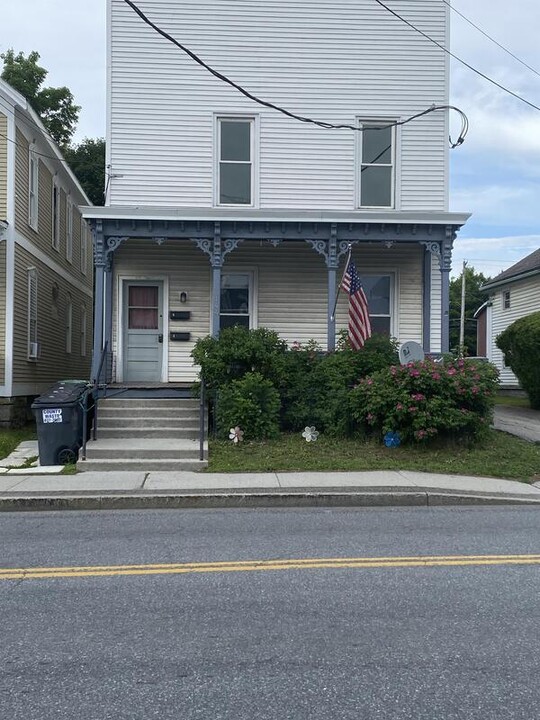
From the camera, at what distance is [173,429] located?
11.7m

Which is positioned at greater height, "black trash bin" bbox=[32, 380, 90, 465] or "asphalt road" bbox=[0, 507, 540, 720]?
"black trash bin" bbox=[32, 380, 90, 465]

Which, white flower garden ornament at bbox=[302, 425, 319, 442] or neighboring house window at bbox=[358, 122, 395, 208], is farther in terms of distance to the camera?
neighboring house window at bbox=[358, 122, 395, 208]

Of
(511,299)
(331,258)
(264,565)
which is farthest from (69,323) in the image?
(511,299)

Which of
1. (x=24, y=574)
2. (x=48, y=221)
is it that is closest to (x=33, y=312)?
(x=48, y=221)

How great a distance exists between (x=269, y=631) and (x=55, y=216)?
1640cm

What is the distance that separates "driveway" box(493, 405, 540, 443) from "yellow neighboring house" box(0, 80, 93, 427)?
10050mm

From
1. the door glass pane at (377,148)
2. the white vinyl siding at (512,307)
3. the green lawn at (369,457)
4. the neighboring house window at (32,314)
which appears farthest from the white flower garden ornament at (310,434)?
the white vinyl siding at (512,307)

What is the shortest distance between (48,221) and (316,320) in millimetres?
7760

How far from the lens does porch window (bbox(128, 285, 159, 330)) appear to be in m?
14.7

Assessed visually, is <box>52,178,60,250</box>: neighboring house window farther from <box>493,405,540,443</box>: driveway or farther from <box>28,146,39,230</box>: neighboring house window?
<box>493,405,540,443</box>: driveway

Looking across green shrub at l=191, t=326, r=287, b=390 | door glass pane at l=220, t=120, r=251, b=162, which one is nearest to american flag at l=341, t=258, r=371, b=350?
green shrub at l=191, t=326, r=287, b=390

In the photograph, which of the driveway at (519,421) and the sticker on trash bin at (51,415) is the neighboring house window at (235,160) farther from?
the driveway at (519,421)

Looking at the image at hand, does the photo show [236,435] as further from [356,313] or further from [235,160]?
[235,160]

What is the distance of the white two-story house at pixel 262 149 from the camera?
14203 millimetres
